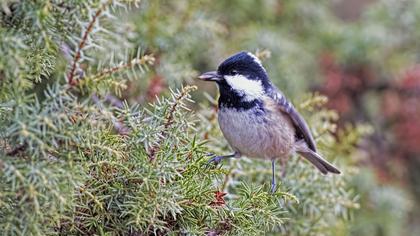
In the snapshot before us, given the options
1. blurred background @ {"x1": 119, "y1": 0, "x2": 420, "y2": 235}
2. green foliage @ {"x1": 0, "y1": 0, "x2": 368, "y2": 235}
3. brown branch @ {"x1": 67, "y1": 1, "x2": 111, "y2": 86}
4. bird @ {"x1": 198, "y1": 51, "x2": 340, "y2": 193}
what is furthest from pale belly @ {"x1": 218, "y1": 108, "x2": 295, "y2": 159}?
brown branch @ {"x1": 67, "y1": 1, "x2": 111, "y2": 86}

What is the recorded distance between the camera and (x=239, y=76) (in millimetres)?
2236

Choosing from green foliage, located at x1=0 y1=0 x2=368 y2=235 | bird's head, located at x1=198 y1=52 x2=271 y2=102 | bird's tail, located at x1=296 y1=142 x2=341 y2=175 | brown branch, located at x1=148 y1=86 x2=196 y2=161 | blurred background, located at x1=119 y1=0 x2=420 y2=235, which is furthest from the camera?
blurred background, located at x1=119 y1=0 x2=420 y2=235

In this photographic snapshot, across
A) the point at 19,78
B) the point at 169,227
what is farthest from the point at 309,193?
the point at 19,78

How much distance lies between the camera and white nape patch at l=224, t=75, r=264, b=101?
2234 mm

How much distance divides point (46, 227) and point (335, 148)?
1642mm

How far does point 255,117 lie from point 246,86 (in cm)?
13

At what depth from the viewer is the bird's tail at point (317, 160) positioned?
233cm

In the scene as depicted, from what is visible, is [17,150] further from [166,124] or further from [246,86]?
[246,86]

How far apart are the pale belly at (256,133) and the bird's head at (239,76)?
0.07 metres

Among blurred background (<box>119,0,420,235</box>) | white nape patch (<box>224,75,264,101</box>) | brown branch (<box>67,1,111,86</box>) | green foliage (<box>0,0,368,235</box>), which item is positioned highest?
brown branch (<box>67,1,111,86</box>)

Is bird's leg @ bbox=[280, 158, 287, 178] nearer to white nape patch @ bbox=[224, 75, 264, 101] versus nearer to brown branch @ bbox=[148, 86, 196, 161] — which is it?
white nape patch @ bbox=[224, 75, 264, 101]

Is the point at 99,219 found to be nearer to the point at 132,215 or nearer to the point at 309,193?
the point at 132,215

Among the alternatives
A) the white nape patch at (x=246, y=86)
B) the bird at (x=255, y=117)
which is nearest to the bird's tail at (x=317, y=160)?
the bird at (x=255, y=117)

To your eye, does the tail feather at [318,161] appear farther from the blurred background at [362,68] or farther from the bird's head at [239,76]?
the blurred background at [362,68]
